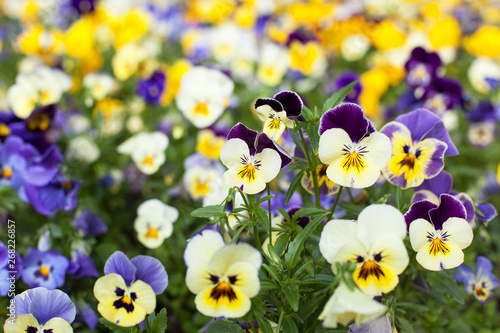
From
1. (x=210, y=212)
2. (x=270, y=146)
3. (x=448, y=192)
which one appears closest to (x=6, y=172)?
(x=210, y=212)

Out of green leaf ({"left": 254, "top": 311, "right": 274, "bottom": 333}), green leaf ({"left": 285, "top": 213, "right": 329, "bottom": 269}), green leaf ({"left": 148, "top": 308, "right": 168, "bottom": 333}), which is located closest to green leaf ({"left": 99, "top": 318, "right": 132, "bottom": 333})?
green leaf ({"left": 148, "top": 308, "right": 168, "bottom": 333})

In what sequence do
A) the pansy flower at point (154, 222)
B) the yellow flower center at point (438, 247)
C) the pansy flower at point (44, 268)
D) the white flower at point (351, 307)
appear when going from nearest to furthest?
the white flower at point (351, 307)
the yellow flower center at point (438, 247)
the pansy flower at point (44, 268)
the pansy flower at point (154, 222)

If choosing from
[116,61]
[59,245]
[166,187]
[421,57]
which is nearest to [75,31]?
[116,61]

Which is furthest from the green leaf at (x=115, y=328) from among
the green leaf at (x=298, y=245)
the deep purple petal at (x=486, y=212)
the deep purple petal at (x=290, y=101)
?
the deep purple petal at (x=486, y=212)

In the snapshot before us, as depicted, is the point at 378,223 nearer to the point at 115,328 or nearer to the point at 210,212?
the point at 210,212

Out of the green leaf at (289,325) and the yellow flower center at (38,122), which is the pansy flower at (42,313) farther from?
the yellow flower center at (38,122)

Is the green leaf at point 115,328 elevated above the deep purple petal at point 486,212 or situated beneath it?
situated beneath
